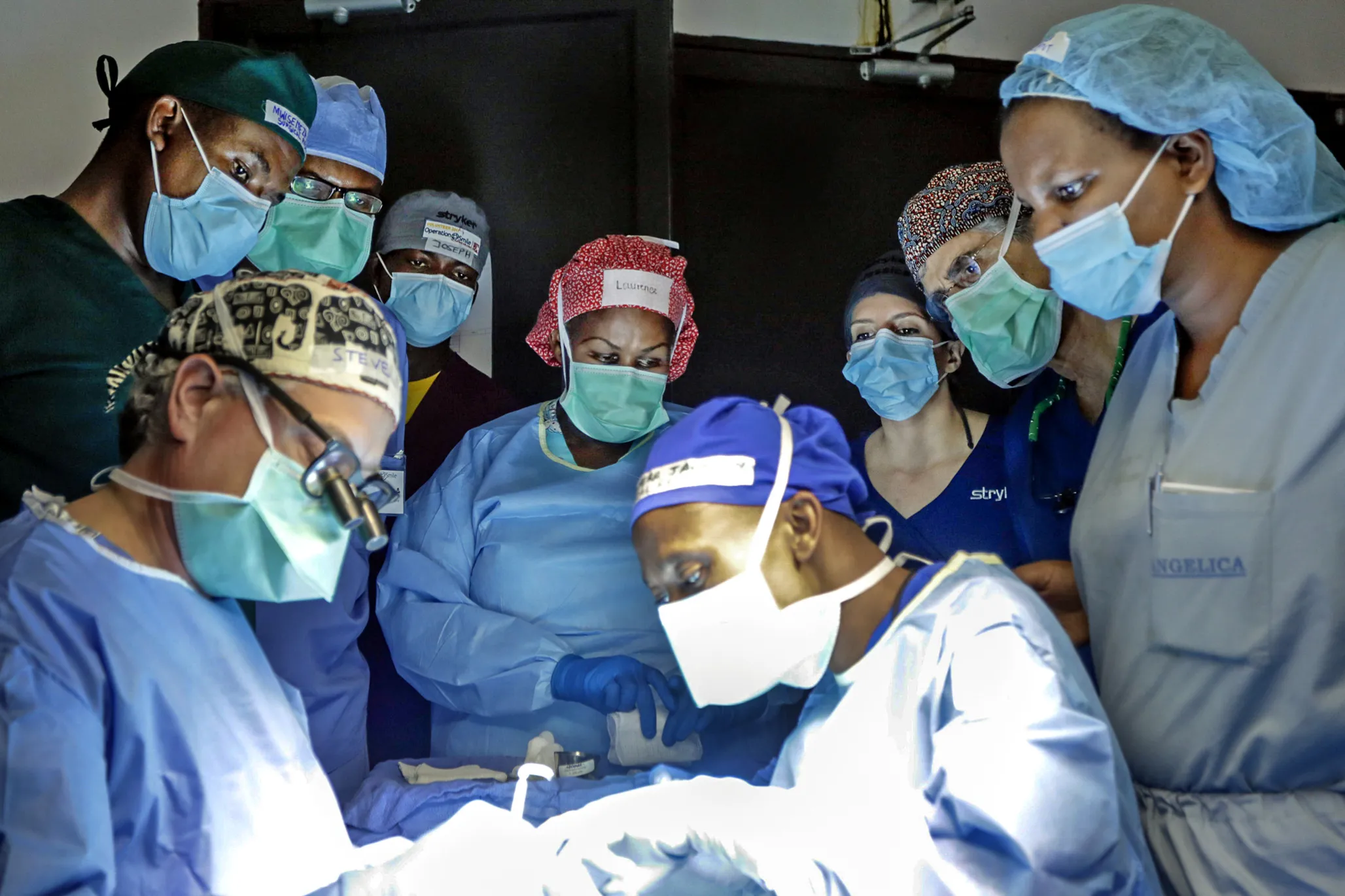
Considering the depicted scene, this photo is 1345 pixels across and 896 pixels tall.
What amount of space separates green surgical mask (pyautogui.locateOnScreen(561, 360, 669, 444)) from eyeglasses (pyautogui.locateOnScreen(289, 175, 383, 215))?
61 centimetres

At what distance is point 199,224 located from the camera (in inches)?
70.5

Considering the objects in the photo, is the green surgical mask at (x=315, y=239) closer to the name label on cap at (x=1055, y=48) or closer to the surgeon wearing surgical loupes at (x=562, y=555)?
the surgeon wearing surgical loupes at (x=562, y=555)

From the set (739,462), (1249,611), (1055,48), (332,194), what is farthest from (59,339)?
(1249,611)

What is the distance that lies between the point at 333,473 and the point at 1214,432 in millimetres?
1136

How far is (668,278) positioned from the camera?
7.27 ft

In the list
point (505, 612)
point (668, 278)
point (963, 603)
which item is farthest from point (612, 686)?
point (668, 278)

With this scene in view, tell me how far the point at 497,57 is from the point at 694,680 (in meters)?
1.83

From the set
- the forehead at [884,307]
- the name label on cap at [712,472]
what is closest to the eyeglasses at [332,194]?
the forehead at [884,307]

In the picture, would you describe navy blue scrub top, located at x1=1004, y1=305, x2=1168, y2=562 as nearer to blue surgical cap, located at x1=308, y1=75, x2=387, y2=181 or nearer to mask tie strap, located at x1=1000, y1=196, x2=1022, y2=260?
mask tie strap, located at x1=1000, y1=196, x2=1022, y2=260

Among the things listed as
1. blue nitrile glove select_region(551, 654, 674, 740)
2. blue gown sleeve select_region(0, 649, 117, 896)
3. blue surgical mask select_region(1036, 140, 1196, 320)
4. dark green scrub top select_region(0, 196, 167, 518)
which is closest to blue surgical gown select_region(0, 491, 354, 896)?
blue gown sleeve select_region(0, 649, 117, 896)

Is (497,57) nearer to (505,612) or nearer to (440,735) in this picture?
(505,612)

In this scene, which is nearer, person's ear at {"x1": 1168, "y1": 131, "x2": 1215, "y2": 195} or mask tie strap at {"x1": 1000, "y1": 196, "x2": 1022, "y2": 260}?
person's ear at {"x1": 1168, "y1": 131, "x2": 1215, "y2": 195}

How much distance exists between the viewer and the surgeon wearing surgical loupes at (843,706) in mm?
1209

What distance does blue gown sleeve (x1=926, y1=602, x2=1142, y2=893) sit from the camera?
46.7 inches
